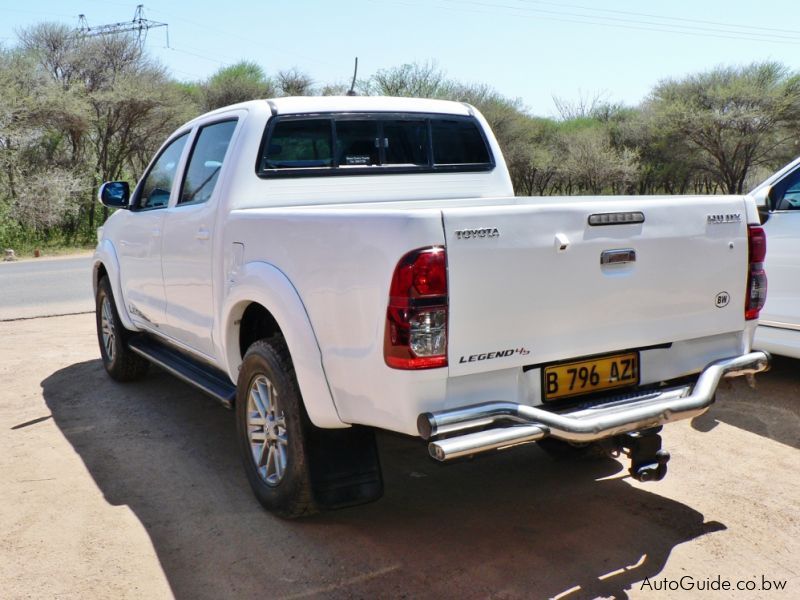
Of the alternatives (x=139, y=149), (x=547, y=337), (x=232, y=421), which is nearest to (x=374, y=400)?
(x=547, y=337)

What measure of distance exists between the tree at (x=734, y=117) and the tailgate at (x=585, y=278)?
3325 centimetres

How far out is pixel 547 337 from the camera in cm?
315

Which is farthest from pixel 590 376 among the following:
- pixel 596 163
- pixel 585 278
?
pixel 596 163

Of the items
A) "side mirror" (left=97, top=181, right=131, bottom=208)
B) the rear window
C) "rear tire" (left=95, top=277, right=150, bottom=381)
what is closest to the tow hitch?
the rear window

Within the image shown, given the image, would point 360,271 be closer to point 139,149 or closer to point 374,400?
point 374,400

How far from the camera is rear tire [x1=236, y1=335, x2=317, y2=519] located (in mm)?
3504

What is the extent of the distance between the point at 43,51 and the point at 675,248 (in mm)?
29804

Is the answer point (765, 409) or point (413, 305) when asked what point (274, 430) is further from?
point (765, 409)

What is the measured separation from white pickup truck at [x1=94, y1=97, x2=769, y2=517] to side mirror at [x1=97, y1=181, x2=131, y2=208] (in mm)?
1083

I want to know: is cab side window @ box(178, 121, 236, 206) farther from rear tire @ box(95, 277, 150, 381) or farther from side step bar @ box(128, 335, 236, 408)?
rear tire @ box(95, 277, 150, 381)

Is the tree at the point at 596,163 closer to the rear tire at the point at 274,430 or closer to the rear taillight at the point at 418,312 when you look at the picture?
the rear tire at the point at 274,430

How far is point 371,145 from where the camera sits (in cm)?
486

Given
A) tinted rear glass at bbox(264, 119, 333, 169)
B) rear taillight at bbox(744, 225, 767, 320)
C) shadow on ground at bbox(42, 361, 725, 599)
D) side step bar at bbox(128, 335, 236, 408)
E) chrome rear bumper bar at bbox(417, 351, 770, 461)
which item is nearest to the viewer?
chrome rear bumper bar at bbox(417, 351, 770, 461)

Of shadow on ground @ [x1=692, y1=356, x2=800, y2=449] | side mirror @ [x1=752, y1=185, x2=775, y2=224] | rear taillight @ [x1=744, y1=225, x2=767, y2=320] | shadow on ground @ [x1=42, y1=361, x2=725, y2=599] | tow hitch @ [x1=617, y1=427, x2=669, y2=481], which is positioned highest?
side mirror @ [x1=752, y1=185, x2=775, y2=224]
